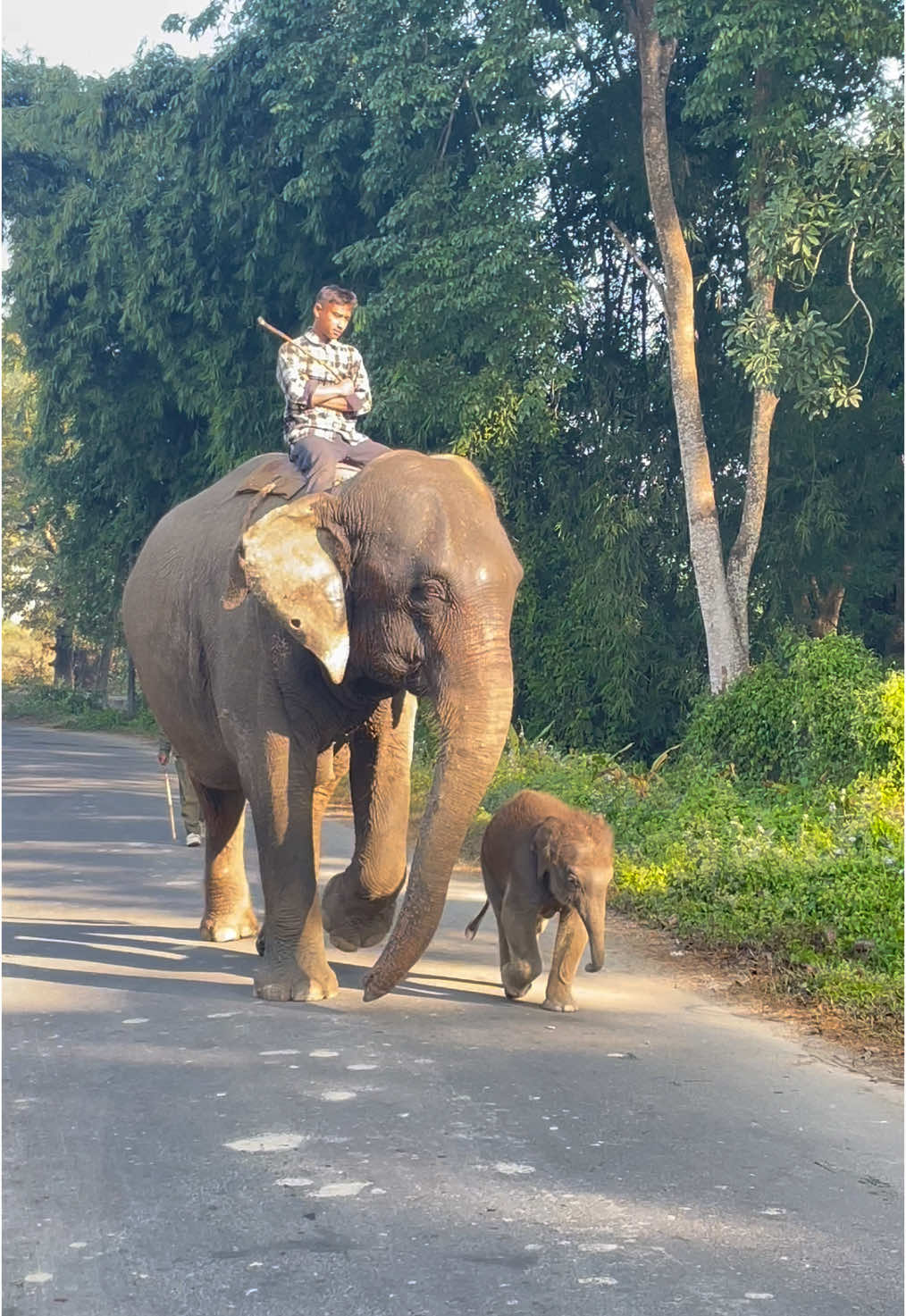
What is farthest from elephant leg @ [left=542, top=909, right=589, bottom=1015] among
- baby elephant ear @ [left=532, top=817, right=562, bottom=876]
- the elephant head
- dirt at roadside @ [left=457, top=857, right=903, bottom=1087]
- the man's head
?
the man's head

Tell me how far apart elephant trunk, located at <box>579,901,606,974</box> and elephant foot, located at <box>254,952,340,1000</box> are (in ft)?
3.83

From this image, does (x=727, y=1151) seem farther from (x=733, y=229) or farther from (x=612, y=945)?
(x=733, y=229)

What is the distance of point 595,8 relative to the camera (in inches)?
692

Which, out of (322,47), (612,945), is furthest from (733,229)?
(612,945)

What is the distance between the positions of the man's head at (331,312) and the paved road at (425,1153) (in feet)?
10.1

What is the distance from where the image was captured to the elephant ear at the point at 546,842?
23.6 ft

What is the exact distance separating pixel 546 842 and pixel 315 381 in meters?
2.53

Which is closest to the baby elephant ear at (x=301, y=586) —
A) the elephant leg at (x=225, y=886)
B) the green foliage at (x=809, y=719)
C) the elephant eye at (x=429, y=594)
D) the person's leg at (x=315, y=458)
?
the elephant eye at (x=429, y=594)

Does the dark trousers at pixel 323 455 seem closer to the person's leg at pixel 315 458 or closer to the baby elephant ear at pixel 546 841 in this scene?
the person's leg at pixel 315 458

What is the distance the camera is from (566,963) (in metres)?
7.29

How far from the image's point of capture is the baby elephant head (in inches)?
276

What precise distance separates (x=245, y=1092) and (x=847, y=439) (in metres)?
14.4

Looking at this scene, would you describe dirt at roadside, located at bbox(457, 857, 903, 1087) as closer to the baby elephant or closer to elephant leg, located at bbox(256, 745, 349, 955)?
the baby elephant

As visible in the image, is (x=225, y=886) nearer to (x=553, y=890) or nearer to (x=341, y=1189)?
(x=553, y=890)
